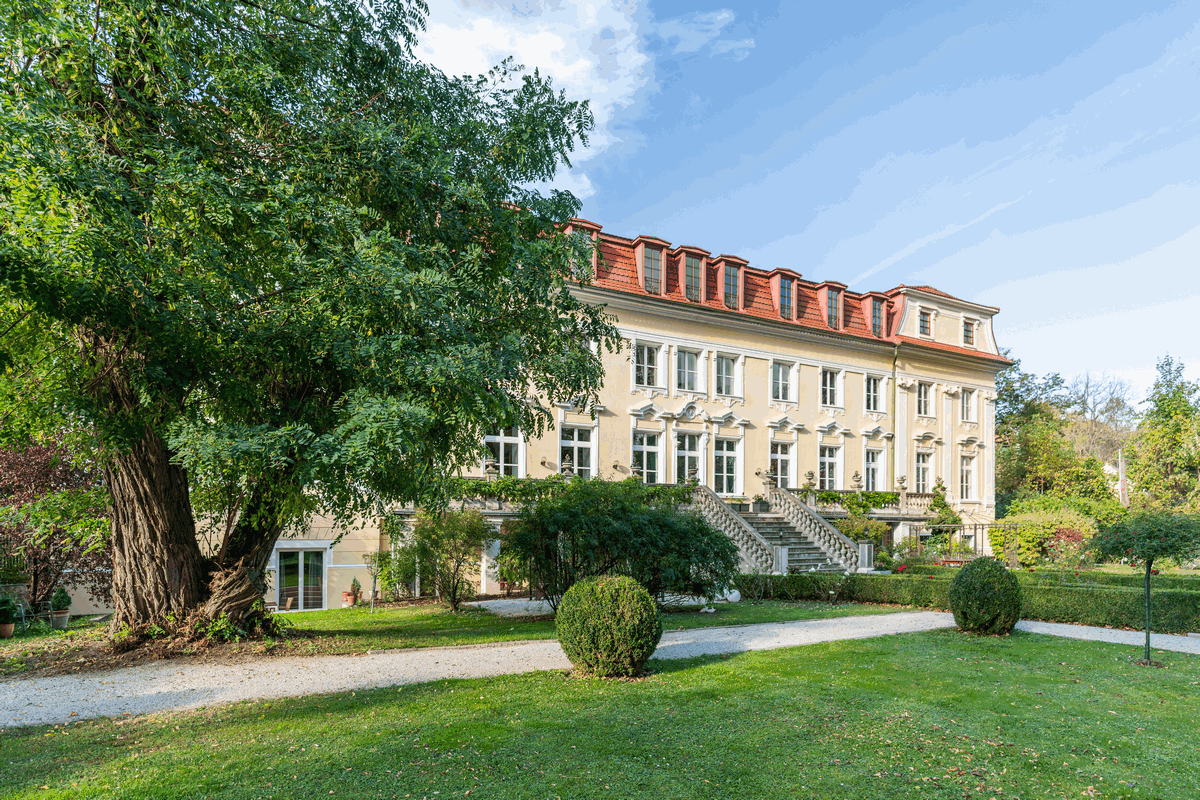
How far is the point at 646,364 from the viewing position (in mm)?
24047

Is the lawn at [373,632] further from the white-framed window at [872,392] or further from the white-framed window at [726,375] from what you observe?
the white-framed window at [872,392]

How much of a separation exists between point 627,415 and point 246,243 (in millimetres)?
15271

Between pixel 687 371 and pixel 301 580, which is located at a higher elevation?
pixel 687 371

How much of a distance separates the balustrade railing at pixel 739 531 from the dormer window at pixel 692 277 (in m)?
6.92

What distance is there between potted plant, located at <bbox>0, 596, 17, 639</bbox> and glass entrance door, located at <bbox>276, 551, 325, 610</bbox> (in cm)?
534

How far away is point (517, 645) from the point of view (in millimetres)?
11367

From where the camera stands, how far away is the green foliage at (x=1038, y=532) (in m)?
22.6

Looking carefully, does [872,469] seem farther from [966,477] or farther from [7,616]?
[7,616]

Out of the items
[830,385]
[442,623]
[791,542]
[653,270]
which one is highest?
[653,270]

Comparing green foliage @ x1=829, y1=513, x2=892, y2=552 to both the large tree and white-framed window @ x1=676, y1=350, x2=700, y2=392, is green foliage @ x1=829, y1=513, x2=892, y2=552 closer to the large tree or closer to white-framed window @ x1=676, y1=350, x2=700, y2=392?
white-framed window @ x1=676, y1=350, x2=700, y2=392

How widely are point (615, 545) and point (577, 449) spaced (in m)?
8.56

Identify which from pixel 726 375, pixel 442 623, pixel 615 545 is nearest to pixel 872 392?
pixel 726 375

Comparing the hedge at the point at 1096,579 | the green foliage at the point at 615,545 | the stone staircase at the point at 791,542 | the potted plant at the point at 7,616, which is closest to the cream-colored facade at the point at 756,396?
the stone staircase at the point at 791,542

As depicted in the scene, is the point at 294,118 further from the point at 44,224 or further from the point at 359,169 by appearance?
the point at 44,224
